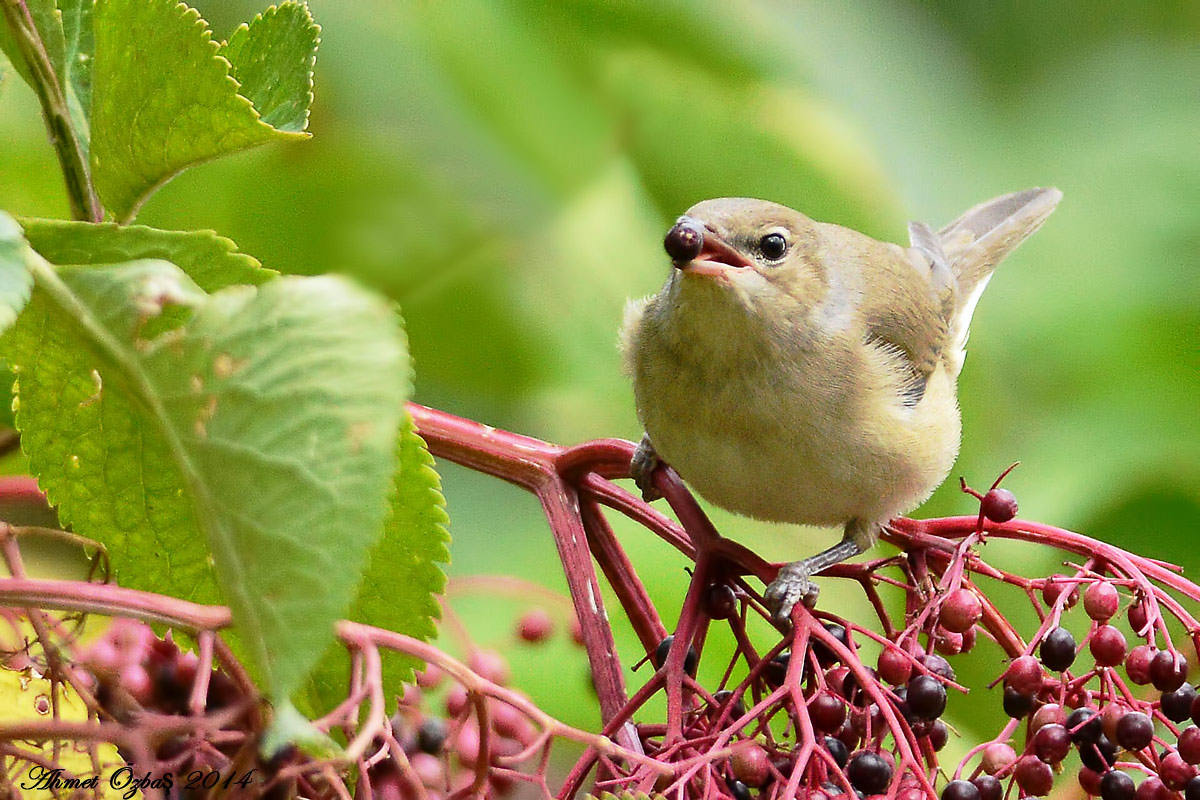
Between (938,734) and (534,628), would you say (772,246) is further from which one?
(938,734)

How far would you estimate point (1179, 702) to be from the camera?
143cm

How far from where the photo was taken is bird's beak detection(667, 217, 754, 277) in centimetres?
204

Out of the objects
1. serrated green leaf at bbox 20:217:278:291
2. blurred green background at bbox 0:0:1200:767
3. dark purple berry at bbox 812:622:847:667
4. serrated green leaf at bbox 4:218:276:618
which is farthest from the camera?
blurred green background at bbox 0:0:1200:767

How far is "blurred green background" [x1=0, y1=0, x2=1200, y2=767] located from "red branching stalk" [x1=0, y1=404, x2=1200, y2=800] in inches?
41.6

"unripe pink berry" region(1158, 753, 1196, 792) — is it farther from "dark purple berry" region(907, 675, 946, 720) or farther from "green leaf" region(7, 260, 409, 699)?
"green leaf" region(7, 260, 409, 699)

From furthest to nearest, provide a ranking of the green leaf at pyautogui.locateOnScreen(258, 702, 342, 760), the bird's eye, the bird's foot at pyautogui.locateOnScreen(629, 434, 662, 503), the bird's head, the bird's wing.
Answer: the bird's wing < the bird's eye < the bird's head < the bird's foot at pyautogui.locateOnScreen(629, 434, 662, 503) < the green leaf at pyautogui.locateOnScreen(258, 702, 342, 760)

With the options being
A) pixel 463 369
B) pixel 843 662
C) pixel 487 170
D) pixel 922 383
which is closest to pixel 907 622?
pixel 843 662

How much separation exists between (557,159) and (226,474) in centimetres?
257

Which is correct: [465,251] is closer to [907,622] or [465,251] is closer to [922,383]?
[922,383]

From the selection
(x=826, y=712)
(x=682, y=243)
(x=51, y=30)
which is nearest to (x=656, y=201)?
(x=682, y=243)

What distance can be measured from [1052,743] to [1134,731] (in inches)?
3.2

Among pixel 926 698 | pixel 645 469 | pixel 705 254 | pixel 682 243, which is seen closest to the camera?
pixel 926 698

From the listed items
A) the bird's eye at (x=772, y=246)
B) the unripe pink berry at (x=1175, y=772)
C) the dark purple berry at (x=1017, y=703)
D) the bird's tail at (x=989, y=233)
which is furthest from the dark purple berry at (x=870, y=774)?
the bird's tail at (x=989, y=233)

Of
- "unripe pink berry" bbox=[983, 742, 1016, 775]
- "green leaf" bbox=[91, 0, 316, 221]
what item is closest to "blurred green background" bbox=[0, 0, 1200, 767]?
"green leaf" bbox=[91, 0, 316, 221]
